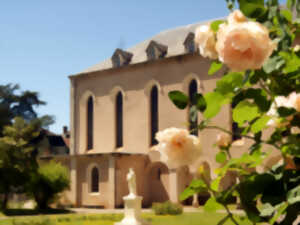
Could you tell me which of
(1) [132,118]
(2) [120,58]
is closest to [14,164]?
(1) [132,118]

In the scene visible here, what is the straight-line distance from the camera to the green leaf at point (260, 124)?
7.28ft

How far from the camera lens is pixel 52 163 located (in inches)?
1144

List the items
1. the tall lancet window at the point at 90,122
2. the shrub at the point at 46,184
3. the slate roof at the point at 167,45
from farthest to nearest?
the tall lancet window at the point at 90,122 → the slate roof at the point at 167,45 → the shrub at the point at 46,184

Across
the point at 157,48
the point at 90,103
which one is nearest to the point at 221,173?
the point at 157,48

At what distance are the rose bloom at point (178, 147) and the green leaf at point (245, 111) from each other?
1.05 feet

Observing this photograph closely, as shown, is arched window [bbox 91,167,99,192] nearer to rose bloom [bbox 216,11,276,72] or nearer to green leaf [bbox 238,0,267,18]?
green leaf [bbox 238,0,267,18]

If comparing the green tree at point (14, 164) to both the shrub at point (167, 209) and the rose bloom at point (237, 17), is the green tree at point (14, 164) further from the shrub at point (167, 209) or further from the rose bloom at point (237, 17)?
the rose bloom at point (237, 17)

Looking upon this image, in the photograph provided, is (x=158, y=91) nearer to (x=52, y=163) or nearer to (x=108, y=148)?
(x=108, y=148)

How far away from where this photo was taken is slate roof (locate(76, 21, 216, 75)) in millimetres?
31119

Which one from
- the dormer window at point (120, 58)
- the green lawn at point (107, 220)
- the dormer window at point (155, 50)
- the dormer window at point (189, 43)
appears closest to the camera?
the green lawn at point (107, 220)

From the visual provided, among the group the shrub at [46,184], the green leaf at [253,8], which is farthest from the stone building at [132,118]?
the green leaf at [253,8]

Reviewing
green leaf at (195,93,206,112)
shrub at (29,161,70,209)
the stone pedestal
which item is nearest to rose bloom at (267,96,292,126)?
green leaf at (195,93,206,112)

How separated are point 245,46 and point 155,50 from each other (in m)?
29.5

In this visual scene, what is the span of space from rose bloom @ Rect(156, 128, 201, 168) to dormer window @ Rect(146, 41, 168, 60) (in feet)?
95.0
